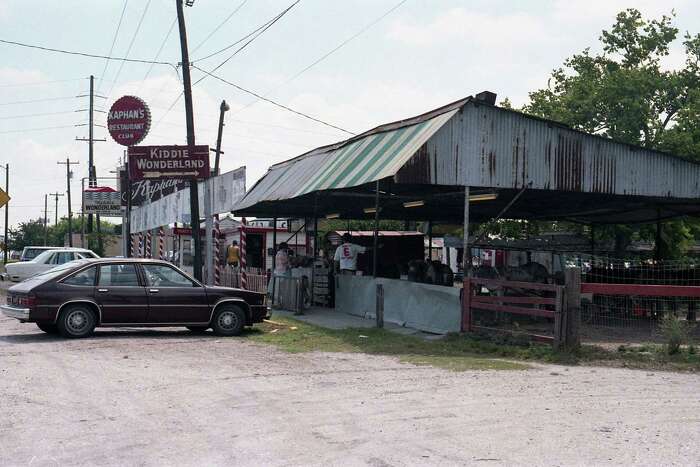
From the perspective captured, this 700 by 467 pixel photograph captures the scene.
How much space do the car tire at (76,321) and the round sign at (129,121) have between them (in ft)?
75.8

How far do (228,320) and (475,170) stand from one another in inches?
222

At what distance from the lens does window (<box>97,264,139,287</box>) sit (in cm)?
1473

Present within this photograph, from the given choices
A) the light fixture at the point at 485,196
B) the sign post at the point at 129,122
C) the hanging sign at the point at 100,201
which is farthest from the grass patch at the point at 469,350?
the hanging sign at the point at 100,201

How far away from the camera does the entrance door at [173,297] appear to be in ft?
49.0

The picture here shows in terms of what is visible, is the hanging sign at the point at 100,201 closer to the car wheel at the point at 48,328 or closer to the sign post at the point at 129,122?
the sign post at the point at 129,122

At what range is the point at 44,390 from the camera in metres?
9.52

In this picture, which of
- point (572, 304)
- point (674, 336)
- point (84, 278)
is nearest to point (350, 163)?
point (84, 278)

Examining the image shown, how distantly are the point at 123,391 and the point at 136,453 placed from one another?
296 centimetres

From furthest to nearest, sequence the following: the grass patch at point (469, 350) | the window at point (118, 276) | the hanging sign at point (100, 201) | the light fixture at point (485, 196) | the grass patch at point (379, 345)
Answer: the hanging sign at point (100, 201) → the light fixture at point (485, 196) → the window at point (118, 276) → the grass patch at point (379, 345) → the grass patch at point (469, 350)

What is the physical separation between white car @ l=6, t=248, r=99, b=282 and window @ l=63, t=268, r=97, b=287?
55.9 ft

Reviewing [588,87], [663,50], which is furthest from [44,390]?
[663,50]

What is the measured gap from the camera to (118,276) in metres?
14.8

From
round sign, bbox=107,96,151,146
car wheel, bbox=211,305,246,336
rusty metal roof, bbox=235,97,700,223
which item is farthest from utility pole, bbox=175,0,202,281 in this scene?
round sign, bbox=107,96,151,146

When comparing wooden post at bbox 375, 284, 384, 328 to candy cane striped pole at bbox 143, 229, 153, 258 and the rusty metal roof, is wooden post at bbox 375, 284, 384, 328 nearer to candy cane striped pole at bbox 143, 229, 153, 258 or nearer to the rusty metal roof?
the rusty metal roof
